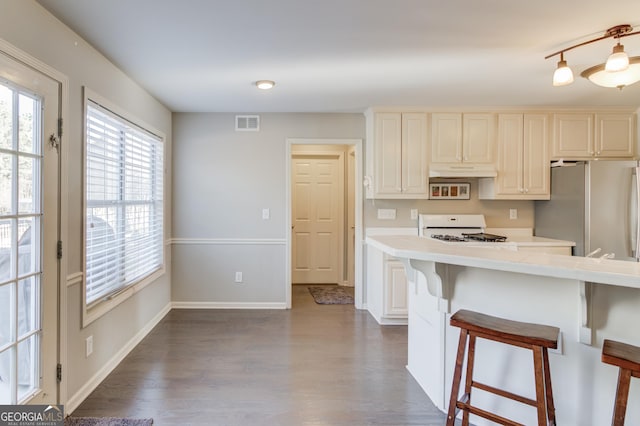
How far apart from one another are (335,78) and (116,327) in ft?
8.66

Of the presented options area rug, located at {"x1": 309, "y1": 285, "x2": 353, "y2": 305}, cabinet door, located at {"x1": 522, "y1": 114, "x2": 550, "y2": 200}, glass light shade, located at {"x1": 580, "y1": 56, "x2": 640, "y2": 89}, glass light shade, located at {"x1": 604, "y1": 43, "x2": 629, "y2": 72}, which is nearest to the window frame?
area rug, located at {"x1": 309, "y1": 285, "x2": 353, "y2": 305}

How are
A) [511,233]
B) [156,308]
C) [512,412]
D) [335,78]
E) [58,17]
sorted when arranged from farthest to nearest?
[511,233], [156,308], [335,78], [58,17], [512,412]

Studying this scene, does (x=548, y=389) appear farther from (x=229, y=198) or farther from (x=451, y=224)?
(x=229, y=198)

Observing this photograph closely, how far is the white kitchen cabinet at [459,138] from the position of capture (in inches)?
149

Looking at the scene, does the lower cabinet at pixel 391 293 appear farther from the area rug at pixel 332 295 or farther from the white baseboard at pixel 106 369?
the white baseboard at pixel 106 369

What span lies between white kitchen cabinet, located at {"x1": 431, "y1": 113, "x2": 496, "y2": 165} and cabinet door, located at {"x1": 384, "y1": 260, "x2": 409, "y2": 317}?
1221mm

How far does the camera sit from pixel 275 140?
4117 millimetres

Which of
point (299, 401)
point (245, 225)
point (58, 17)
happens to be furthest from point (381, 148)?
point (58, 17)

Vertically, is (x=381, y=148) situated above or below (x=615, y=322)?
above

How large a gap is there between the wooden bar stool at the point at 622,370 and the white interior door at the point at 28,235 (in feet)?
8.39

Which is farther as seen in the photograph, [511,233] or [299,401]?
[511,233]

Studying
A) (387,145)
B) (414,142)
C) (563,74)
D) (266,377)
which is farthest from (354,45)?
(266,377)

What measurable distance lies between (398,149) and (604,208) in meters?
1.93

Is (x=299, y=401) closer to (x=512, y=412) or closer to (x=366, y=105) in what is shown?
(x=512, y=412)
